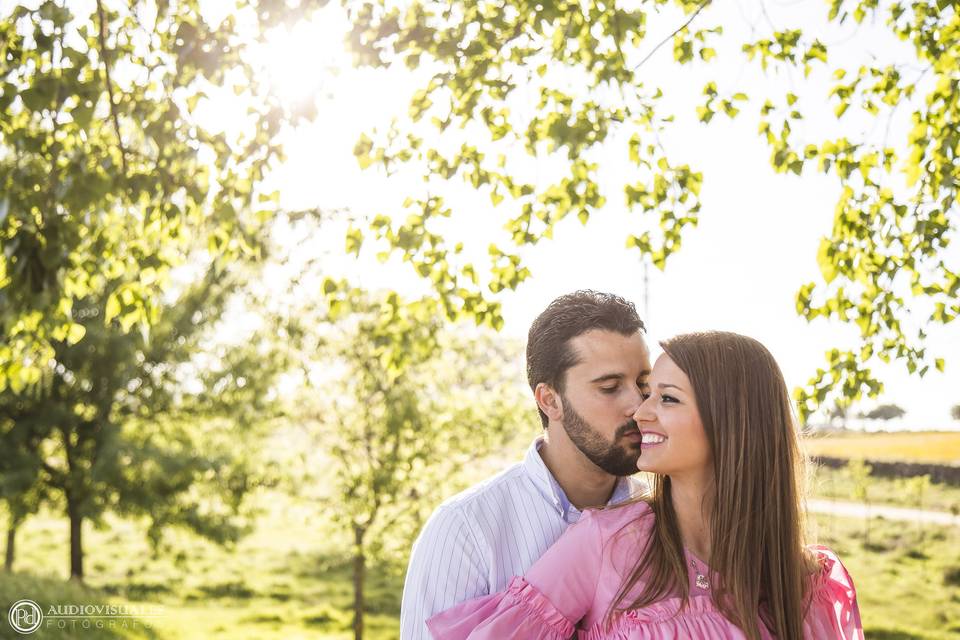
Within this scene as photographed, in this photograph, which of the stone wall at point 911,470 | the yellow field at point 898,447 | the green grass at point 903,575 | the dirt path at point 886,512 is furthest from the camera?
the yellow field at point 898,447

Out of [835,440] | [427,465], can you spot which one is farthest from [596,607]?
[835,440]

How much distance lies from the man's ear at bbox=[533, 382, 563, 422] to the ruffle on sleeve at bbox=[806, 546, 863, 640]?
3.17 feet

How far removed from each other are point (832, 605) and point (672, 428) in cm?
77

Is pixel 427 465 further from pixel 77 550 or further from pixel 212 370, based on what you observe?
pixel 77 550

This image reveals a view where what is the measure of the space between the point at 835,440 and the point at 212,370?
57.3 feet

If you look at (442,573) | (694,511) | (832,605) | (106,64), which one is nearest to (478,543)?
(442,573)

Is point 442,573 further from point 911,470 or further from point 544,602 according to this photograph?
point 911,470

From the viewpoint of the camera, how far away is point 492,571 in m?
2.87

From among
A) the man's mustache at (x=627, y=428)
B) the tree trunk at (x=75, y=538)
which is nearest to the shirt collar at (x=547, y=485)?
the man's mustache at (x=627, y=428)

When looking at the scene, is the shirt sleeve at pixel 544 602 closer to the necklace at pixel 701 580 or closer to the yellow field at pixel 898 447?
the necklace at pixel 701 580

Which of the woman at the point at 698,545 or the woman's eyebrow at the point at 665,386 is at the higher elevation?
the woman's eyebrow at the point at 665,386

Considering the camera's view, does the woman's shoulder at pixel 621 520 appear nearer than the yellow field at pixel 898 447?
Yes

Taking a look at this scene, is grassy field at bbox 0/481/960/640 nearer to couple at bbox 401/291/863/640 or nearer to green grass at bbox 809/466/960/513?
green grass at bbox 809/466/960/513

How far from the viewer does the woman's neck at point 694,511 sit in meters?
2.87
